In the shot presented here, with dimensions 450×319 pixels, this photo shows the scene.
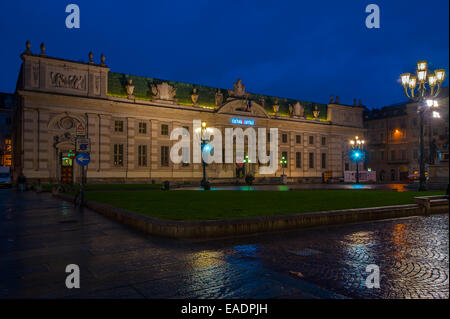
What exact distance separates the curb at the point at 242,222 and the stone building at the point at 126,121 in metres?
29.5

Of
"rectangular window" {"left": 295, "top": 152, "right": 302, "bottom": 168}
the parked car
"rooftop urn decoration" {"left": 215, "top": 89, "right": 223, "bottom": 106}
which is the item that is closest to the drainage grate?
the parked car

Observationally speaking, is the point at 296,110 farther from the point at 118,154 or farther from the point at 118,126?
the point at 118,154

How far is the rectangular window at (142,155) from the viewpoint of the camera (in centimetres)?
4488

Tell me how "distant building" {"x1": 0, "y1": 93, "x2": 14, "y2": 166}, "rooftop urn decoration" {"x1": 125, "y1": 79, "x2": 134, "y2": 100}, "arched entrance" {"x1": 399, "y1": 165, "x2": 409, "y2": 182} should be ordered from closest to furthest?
"rooftop urn decoration" {"x1": 125, "y1": 79, "x2": 134, "y2": 100} → "arched entrance" {"x1": 399, "y1": 165, "x2": 409, "y2": 182} → "distant building" {"x1": 0, "y1": 93, "x2": 14, "y2": 166}

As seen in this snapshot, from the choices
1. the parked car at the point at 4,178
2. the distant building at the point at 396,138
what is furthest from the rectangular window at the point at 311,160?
the parked car at the point at 4,178

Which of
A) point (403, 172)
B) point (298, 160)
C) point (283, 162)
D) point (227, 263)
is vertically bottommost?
point (227, 263)

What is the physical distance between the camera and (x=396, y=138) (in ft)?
219

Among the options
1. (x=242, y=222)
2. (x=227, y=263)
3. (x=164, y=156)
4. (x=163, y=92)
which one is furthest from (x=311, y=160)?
(x=227, y=263)

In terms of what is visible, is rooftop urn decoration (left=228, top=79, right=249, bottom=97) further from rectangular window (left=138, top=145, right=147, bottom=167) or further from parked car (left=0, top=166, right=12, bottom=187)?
parked car (left=0, top=166, right=12, bottom=187)

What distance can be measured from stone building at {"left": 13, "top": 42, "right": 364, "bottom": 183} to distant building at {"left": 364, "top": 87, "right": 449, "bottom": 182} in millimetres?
14437

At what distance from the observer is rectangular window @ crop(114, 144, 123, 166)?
4316 centimetres

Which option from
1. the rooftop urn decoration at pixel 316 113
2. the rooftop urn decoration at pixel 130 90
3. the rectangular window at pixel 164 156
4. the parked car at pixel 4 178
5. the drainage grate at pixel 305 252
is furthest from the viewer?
the rooftop urn decoration at pixel 316 113

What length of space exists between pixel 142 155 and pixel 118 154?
122 inches

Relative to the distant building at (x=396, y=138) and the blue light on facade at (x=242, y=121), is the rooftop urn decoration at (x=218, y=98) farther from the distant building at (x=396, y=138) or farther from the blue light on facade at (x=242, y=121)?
the distant building at (x=396, y=138)
